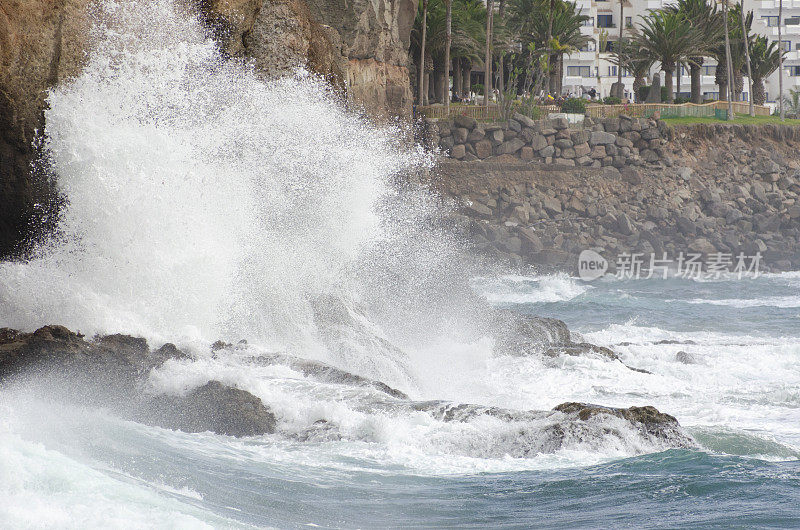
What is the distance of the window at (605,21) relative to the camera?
60750 millimetres

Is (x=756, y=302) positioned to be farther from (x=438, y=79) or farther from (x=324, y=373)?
(x=438, y=79)

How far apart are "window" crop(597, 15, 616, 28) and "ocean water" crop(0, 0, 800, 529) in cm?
4452

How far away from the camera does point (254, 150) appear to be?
537 inches

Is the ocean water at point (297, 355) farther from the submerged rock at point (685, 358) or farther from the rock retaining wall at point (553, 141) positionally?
the rock retaining wall at point (553, 141)

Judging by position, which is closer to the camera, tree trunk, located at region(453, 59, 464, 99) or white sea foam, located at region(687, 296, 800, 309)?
white sea foam, located at region(687, 296, 800, 309)

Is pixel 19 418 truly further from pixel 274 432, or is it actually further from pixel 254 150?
pixel 254 150

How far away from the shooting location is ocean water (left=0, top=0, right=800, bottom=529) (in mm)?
6406

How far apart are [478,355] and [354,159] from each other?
4296 mm

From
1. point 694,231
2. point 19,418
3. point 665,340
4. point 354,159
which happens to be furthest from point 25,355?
point 694,231

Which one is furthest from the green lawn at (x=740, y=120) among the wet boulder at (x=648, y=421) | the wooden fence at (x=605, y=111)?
the wet boulder at (x=648, y=421)

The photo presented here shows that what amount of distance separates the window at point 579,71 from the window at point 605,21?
3.38 m

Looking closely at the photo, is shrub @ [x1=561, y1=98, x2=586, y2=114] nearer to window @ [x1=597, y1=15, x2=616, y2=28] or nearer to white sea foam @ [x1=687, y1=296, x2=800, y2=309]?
white sea foam @ [x1=687, y1=296, x2=800, y2=309]

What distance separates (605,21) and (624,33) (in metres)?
2.77

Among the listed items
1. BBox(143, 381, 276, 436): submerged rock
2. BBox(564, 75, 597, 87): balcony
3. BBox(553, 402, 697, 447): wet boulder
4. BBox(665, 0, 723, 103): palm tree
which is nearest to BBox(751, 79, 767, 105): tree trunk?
BBox(665, 0, 723, 103): palm tree
